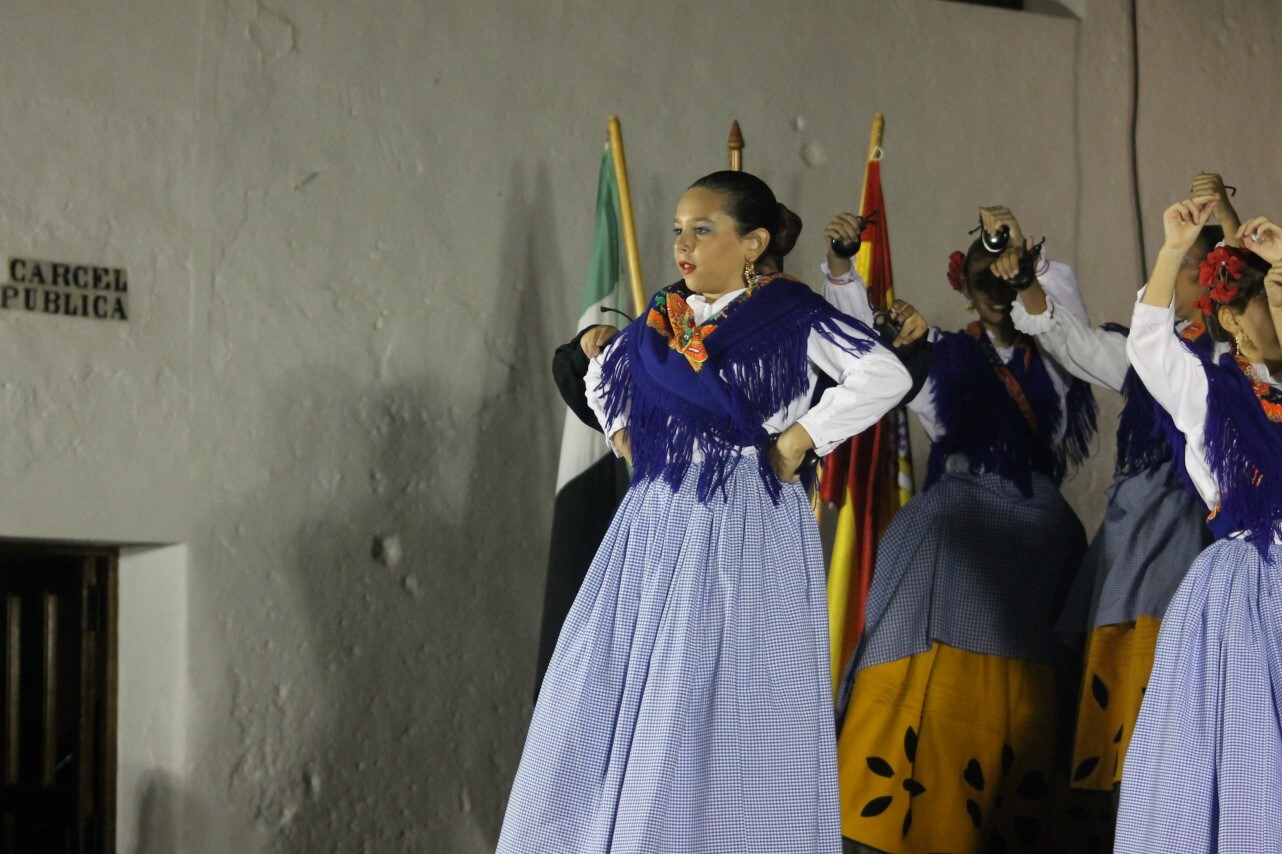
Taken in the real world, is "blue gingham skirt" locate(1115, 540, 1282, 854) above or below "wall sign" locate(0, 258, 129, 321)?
below

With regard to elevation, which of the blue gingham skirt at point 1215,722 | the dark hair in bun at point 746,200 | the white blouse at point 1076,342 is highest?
the dark hair in bun at point 746,200

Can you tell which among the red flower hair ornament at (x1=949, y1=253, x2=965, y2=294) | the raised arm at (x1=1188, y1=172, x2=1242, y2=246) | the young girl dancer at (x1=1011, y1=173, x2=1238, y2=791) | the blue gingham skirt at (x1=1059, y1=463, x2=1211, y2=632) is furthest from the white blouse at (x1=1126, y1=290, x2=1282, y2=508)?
the red flower hair ornament at (x1=949, y1=253, x2=965, y2=294)

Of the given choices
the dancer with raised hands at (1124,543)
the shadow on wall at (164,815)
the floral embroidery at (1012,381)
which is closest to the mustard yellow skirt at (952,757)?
the dancer with raised hands at (1124,543)

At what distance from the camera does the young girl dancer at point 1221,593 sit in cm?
284

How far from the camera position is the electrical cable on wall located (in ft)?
17.6

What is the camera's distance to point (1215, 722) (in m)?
2.90

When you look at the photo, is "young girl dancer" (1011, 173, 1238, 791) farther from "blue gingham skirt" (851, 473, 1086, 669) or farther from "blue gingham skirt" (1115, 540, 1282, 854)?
"blue gingham skirt" (1115, 540, 1282, 854)

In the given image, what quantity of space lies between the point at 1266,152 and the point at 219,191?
130 inches

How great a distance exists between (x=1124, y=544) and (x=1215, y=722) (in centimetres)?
84

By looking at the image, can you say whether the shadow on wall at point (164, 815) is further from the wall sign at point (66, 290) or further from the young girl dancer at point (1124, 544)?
the young girl dancer at point (1124, 544)

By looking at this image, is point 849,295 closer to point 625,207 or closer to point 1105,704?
point 625,207

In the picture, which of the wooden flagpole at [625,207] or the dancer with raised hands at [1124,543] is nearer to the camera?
the dancer with raised hands at [1124,543]

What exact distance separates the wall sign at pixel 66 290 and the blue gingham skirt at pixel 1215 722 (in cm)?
268

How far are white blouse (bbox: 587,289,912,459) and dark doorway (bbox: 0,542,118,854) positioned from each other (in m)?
2.06
